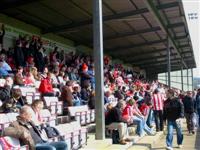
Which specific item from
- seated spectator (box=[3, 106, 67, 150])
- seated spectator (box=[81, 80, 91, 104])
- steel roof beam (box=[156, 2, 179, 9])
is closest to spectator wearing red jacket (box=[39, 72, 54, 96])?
seated spectator (box=[81, 80, 91, 104])

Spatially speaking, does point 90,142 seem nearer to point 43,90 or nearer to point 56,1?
point 43,90

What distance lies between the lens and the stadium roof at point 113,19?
849 inches

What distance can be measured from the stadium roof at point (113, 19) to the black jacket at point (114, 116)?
7589 mm

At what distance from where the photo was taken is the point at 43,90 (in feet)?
49.7

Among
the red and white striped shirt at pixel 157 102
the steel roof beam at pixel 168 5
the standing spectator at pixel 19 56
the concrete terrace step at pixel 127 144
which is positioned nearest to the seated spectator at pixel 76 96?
the concrete terrace step at pixel 127 144

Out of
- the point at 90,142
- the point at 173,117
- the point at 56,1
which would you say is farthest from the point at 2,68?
the point at 56,1

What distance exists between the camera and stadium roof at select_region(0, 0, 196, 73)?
2156 centimetres

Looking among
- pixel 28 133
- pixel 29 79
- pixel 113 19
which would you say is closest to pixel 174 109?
pixel 29 79

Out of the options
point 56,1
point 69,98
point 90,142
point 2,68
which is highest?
point 56,1

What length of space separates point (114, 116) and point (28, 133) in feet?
21.3

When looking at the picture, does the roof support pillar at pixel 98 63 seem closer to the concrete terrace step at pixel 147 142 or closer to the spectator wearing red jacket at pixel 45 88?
the concrete terrace step at pixel 147 142

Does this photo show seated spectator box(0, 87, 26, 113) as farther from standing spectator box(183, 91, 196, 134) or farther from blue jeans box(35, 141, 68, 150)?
standing spectator box(183, 91, 196, 134)

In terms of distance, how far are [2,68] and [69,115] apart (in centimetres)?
260

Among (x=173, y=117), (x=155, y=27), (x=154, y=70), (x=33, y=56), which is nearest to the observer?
(x=173, y=117)
